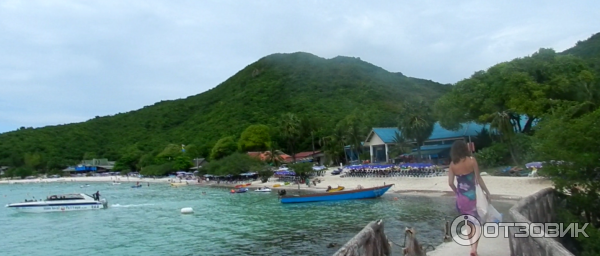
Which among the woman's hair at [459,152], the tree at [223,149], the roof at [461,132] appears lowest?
the woman's hair at [459,152]

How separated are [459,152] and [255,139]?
3351 inches

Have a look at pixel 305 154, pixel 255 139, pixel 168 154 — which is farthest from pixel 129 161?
pixel 305 154

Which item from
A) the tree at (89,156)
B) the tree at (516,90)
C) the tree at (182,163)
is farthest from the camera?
the tree at (89,156)

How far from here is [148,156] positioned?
10838 centimetres

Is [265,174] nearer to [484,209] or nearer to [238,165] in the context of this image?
[238,165]

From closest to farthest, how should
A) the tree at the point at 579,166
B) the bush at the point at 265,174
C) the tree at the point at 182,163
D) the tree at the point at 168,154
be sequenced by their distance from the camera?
the tree at the point at 579,166
the bush at the point at 265,174
the tree at the point at 182,163
the tree at the point at 168,154

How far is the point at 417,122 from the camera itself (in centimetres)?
5409

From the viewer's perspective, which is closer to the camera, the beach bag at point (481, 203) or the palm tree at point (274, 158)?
the beach bag at point (481, 203)

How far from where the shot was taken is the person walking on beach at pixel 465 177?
7117 millimetres

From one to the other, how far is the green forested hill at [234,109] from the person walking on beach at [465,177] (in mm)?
89824

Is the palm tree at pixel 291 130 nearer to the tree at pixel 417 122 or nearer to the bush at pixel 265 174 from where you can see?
the bush at pixel 265 174

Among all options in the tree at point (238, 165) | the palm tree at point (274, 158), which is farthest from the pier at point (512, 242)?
the palm tree at point (274, 158)

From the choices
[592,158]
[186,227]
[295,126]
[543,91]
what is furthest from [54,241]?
[295,126]

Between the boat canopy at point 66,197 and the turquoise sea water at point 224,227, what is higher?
the boat canopy at point 66,197
